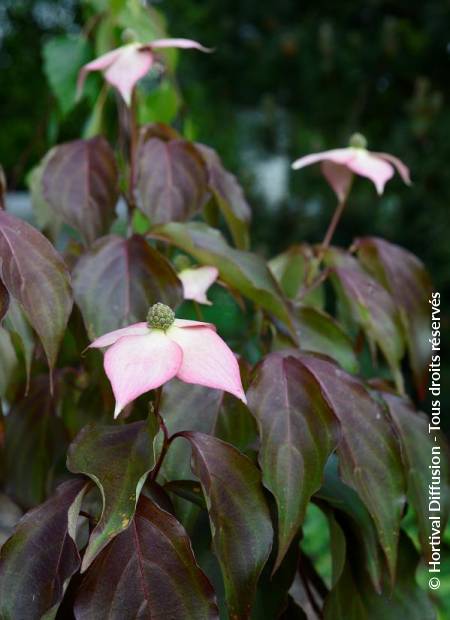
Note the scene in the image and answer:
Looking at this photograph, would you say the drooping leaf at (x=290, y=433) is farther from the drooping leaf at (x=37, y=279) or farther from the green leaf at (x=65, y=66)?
the green leaf at (x=65, y=66)

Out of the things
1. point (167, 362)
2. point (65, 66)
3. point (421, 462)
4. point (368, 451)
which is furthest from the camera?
point (65, 66)

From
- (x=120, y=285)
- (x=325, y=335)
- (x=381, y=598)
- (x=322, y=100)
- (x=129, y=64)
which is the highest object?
(x=129, y=64)

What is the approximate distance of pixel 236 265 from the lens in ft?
2.51

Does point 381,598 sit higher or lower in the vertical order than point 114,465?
lower

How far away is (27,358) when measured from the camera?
2.23 ft

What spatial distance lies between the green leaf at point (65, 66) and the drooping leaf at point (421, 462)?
30.0 inches

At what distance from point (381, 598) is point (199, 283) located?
0.31 meters

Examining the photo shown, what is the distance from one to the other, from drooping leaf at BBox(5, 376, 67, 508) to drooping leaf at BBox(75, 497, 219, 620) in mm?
295

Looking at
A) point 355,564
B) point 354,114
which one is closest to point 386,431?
point 355,564

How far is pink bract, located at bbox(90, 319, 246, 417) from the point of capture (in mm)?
520

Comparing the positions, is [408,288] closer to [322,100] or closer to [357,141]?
[357,141]

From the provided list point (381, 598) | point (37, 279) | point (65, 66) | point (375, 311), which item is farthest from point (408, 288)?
point (65, 66)

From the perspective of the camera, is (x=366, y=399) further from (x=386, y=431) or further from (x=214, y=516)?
(x=214, y=516)

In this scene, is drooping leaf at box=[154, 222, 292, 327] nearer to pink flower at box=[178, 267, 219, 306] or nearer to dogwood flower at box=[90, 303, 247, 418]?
pink flower at box=[178, 267, 219, 306]
